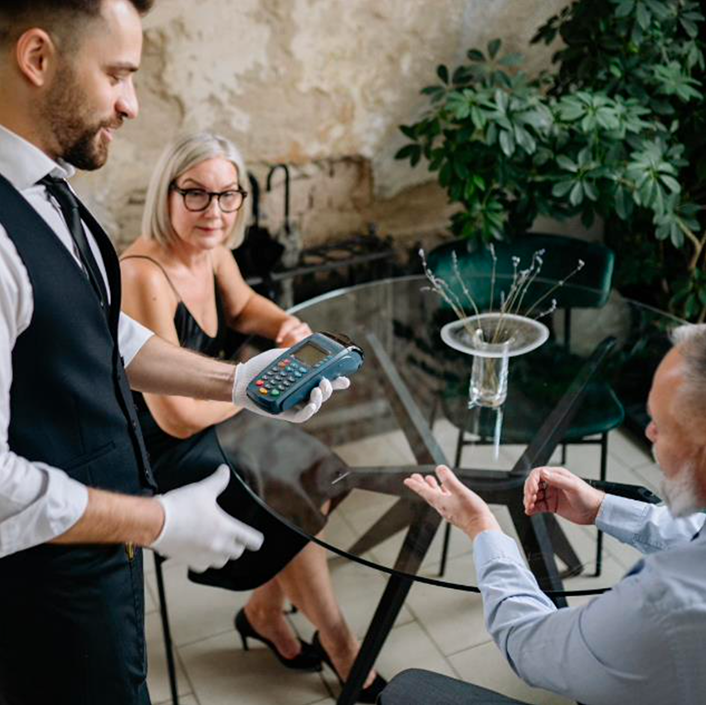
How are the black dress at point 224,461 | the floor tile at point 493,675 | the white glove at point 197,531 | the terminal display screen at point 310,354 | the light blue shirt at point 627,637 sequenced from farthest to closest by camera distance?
the floor tile at point 493,675, the black dress at point 224,461, the terminal display screen at point 310,354, the white glove at point 197,531, the light blue shirt at point 627,637

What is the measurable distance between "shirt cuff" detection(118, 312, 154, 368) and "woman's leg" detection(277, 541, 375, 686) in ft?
2.79

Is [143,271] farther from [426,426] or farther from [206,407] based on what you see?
[426,426]

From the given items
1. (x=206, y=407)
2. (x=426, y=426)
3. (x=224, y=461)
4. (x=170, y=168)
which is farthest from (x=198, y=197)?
(x=426, y=426)

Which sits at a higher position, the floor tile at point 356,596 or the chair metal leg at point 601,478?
the chair metal leg at point 601,478

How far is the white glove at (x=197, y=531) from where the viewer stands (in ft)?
4.52

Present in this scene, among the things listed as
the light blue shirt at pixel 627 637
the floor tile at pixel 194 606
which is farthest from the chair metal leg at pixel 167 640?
the light blue shirt at pixel 627 637

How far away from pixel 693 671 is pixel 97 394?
0.94 metres

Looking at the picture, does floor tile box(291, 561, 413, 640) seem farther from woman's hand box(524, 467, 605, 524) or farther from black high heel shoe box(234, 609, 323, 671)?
woman's hand box(524, 467, 605, 524)

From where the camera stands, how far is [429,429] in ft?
7.66

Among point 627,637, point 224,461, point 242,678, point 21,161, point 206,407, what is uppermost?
point 21,161

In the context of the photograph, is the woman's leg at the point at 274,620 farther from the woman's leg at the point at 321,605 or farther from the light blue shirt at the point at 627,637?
the light blue shirt at the point at 627,637

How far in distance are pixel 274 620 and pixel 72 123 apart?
5.11 feet

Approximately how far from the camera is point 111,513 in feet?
4.31

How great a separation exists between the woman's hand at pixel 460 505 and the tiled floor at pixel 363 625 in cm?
38
